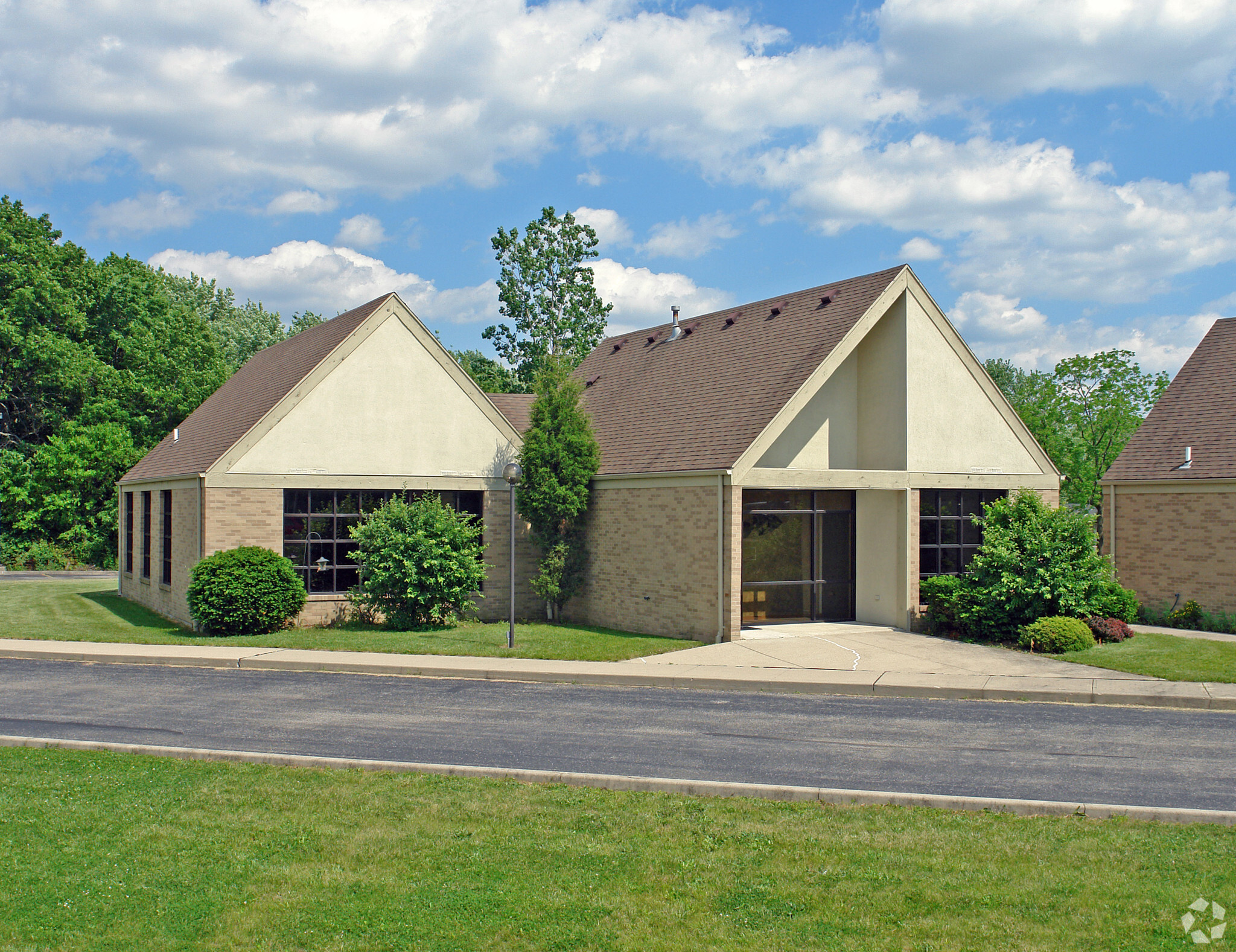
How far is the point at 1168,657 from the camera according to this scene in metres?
16.7

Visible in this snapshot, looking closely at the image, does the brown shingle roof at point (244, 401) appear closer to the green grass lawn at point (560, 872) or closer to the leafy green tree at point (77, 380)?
the green grass lawn at point (560, 872)

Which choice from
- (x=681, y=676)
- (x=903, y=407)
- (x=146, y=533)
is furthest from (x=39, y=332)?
(x=681, y=676)

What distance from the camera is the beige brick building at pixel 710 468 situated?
19.8 metres

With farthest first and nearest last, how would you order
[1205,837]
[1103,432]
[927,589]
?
[1103,432] → [927,589] → [1205,837]

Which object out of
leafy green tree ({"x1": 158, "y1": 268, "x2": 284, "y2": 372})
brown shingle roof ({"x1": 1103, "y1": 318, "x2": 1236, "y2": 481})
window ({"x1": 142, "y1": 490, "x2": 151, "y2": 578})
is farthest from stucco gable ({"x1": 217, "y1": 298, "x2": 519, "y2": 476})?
leafy green tree ({"x1": 158, "y1": 268, "x2": 284, "y2": 372})

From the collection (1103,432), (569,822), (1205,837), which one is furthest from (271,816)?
(1103,432)

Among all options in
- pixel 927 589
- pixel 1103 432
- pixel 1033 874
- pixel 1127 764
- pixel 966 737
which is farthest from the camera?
pixel 1103 432

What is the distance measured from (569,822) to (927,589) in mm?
13904

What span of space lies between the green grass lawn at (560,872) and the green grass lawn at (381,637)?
8339 millimetres

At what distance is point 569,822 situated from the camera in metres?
8.14

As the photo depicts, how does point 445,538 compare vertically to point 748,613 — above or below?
above

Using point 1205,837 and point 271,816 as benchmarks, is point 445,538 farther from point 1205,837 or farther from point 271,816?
point 1205,837

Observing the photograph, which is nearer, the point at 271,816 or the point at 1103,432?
the point at 271,816

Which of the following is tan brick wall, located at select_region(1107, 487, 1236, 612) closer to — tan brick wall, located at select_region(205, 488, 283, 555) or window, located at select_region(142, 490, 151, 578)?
tan brick wall, located at select_region(205, 488, 283, 555)
